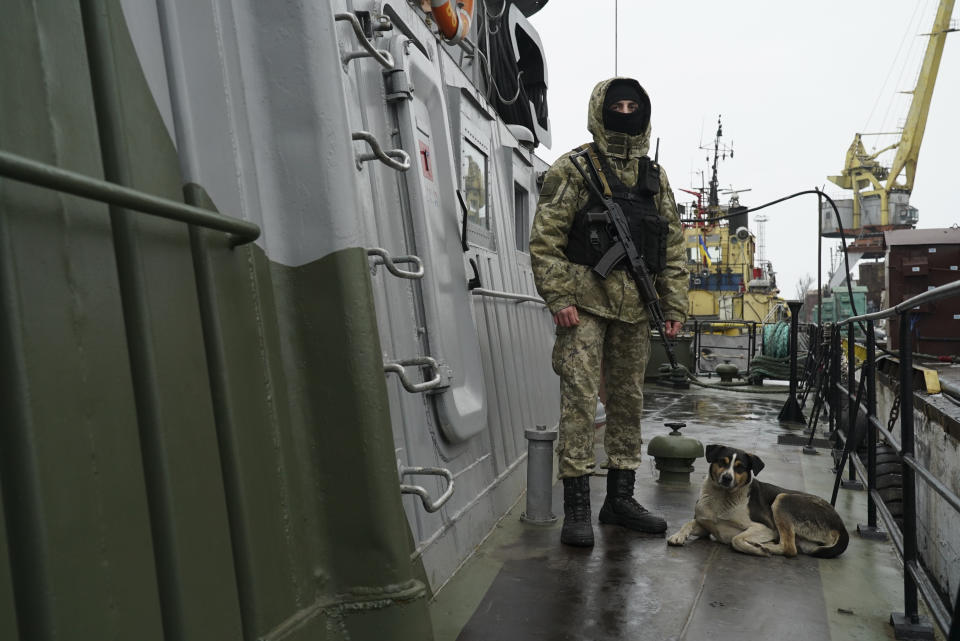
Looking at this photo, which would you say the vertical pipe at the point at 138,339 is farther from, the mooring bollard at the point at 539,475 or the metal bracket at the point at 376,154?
the mooring bollard at the point at 539,475

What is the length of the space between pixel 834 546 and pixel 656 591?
95 cm

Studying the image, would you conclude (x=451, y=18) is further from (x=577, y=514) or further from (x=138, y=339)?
(x=138, y=339)

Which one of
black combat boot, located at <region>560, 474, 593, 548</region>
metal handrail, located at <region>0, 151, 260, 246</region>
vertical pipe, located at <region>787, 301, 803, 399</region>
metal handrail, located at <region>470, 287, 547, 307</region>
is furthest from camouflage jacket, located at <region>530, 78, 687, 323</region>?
vertical pipe, located at <region>787, 301, 803, 399</region>

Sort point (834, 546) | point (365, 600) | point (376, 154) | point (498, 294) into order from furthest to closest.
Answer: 1. point (498, 294)
2. point (834, 546)
3. point (376, 154)
4. point (365, 600)

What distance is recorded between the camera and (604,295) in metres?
3.57

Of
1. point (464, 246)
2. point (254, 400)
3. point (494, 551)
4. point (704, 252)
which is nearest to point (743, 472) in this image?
point (494, 551)

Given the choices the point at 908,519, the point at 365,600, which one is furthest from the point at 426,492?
the point at 908,519

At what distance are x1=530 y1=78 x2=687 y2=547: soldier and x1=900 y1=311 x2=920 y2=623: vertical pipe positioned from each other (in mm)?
1199

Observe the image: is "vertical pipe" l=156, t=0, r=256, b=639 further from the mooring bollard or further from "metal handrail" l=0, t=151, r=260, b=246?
the mooring bollard

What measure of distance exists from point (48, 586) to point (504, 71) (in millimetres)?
5098

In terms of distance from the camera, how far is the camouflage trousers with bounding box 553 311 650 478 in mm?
3521

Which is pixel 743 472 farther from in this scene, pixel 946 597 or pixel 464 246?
pixel 946 597

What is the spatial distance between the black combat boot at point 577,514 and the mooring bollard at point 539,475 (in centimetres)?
20

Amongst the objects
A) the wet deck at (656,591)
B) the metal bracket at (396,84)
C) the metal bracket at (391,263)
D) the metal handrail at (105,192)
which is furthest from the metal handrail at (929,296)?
the metal bracket at (396,84)
